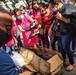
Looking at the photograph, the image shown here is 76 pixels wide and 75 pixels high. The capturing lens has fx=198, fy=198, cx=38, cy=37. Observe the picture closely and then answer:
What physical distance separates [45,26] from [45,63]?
116 cm

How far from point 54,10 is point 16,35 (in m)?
0.75

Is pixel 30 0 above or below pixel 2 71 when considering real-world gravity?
below

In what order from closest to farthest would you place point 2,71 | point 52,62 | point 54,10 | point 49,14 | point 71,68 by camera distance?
1. point 2,71
2. point 52,62
3. point 71,68
4. point 54,10
5. point 49,14

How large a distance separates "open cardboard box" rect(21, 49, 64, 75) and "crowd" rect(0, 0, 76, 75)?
269 mm

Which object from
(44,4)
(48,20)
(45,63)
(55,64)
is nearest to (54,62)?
(55,64)

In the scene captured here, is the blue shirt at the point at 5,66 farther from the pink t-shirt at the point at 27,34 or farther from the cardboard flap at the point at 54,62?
the pink t-shirt at the point at 27,34

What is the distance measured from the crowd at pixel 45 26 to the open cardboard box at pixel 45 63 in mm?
269

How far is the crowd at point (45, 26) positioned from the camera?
2.74m

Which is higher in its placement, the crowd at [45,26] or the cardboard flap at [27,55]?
the crowd at [45,26]

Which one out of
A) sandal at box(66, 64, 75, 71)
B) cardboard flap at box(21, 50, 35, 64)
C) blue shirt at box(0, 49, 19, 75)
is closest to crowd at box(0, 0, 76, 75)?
sandal at box(66, 64, 75, 71)

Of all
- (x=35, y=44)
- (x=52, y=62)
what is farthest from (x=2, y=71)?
Result: (x=35, y=44)

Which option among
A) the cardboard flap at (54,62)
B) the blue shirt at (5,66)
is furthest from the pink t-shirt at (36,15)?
the blue shirt at (5,66)

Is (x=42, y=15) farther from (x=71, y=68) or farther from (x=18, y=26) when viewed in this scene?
(x=71, y=68)

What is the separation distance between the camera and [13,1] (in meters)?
3.24
